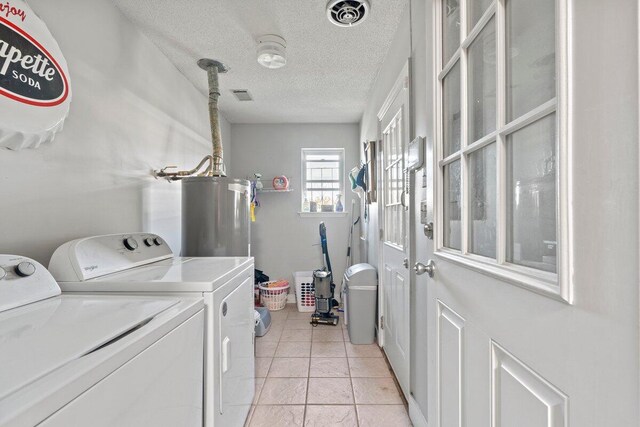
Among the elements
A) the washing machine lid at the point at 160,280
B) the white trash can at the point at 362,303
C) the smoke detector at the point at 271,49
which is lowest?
the white trash can at the point at 362,303

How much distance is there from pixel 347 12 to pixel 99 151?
155 cm

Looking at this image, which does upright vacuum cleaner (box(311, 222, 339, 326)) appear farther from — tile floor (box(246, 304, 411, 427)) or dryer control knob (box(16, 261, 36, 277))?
dryer control knob (box(16, 261, 36, 277))

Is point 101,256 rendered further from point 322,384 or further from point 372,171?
point 372,171

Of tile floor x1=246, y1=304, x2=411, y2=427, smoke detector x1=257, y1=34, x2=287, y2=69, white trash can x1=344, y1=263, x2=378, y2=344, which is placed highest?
smoke detector x1=257, y1=34, x2=287, y2=69

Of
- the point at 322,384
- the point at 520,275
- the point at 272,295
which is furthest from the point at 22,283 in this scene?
the point at 272,295

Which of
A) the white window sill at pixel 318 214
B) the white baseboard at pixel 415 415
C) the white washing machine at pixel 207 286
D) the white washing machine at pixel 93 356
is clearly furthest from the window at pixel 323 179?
the white washing machine at pixel 93 356

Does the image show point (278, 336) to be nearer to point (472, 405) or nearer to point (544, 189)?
point (472, 405)

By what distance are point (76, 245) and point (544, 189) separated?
1525 millimetres

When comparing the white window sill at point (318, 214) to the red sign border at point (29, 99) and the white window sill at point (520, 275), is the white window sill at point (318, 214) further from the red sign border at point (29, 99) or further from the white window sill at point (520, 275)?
the white window sill at point (520, 275)

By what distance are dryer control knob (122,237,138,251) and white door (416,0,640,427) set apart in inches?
53.8

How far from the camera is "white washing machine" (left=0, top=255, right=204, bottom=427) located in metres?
0.47

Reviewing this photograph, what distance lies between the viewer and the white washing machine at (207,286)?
1060 mm

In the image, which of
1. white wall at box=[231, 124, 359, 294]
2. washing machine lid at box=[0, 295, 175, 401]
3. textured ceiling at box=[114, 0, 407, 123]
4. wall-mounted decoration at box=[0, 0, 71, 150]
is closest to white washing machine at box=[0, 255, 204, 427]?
washing machine lid at box=[0, 295, 175, 401]

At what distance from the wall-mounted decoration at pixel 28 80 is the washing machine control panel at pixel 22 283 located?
487mm
